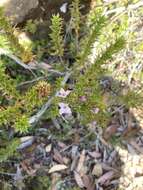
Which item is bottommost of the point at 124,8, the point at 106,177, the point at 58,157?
the point at 106,177

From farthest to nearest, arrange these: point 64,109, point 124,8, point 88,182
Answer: point 124,8
point 88,182
point 64,109

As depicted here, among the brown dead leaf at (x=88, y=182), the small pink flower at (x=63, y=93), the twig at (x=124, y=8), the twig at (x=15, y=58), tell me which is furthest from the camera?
the twig at (x=124, y=8)

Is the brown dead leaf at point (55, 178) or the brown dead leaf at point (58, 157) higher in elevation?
the brown dead leaf at point (58, 157)

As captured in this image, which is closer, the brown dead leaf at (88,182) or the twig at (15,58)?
the twig at (15,58)

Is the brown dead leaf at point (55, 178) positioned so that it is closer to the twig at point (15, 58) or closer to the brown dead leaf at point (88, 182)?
the brown dead leaf at point (88, 182)

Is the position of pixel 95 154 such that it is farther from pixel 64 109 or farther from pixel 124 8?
pixel 124 8

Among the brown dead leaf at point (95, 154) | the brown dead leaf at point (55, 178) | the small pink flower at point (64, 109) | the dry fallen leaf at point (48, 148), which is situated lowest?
the brown dead leaf at point (55, 178)

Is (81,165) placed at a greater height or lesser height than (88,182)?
greater

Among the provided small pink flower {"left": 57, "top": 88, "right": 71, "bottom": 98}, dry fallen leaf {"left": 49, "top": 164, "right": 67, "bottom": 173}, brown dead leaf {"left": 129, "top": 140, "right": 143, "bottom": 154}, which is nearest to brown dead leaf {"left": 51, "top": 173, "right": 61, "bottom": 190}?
dry fallen leaf {"left": 49, "top": 164, "right": 67, "bottom": 173}

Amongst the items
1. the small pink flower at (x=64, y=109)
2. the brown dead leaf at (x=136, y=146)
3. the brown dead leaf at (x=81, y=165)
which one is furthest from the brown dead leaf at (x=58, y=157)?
the brown dead leaf at (x=136, y=146)

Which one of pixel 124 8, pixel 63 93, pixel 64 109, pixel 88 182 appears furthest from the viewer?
pixel 124 8

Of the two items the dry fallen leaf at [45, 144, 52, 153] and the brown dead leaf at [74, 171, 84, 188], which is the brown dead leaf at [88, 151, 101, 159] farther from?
the dry fallen leaf at [45, 144, 52, 153]

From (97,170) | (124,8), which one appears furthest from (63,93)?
(124,8)

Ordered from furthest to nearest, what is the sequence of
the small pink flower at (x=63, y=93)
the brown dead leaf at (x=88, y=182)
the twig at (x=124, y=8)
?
the twig at (x=124, y=8)
the brown dead leaf at (x=88, y=182)
the small pink flower at (x=63, y=93)
